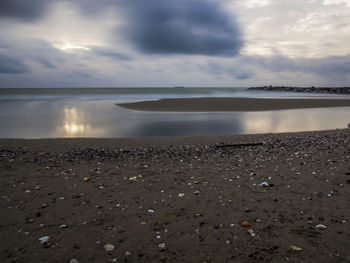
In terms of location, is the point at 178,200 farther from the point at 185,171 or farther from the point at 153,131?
the point at 153,131

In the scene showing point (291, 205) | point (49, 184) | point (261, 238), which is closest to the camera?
point (261, 238)

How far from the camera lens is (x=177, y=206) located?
15.1 ft

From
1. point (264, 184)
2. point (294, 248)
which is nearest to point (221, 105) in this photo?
point (264, 184)

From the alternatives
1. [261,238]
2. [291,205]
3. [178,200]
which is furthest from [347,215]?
[178,200]

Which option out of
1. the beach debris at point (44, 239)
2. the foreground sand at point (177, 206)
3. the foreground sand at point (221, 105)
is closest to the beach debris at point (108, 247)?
the foreground sand at point (177, 206)

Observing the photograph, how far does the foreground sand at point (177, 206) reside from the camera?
10.9ft

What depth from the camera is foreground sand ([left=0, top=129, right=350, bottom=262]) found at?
332cm

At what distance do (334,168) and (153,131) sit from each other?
991 cm

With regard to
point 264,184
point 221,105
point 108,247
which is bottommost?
point 108,247

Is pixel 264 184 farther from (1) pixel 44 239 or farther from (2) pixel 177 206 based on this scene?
(1) pixel 44 239

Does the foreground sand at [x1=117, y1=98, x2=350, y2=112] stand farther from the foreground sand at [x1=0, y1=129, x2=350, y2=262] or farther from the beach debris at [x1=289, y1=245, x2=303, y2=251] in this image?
the beach debris at [x1=289, y1=245, x2=303, y2=251]

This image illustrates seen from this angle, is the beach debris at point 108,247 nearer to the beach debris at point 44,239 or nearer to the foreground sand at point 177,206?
the foreground sand at point 177,206

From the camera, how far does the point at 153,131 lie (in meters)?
14.2

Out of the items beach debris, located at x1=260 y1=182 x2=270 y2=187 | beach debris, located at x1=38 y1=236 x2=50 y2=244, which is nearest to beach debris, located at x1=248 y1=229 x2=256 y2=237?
beach debris, located at x1=260 y1=182 x2=270 y2=187
